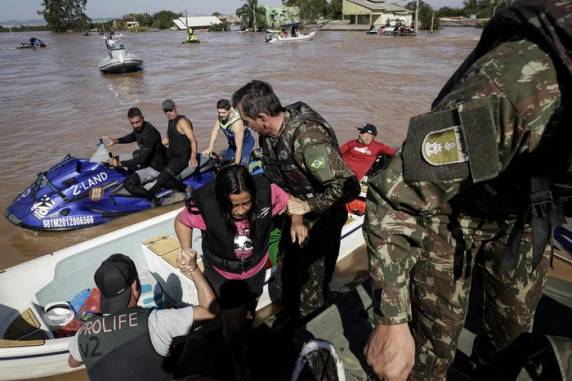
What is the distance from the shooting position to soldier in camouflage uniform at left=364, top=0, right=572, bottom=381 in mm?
1065

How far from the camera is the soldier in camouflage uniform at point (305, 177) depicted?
7.48ft

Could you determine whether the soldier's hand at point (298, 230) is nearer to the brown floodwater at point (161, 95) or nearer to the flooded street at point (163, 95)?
the brown floodwater at point (161, 95)

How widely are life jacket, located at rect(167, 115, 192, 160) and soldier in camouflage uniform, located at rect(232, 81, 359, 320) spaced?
2.93 m

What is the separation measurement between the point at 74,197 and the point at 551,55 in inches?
216

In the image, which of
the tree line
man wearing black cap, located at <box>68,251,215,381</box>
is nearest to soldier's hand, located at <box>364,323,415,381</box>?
man wearing black cap, located at <box>68,251,215,381</box>

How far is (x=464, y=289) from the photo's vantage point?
5.39 ft

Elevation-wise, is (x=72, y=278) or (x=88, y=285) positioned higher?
(x=72, y=278)


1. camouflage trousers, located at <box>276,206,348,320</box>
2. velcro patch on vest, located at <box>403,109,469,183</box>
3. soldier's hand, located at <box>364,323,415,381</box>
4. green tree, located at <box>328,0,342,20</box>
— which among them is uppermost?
green tree, located at <box>328,0,342,20</box>

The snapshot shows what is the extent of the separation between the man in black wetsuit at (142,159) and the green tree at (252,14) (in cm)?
6240

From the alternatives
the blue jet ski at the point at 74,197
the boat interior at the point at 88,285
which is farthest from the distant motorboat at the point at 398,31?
the boat interior at the point at 88,285

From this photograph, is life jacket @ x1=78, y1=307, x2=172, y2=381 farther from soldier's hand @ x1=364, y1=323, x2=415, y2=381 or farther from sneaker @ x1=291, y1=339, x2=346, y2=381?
soldier's hand @ x1=364, y1=323, x2=415, y2=381

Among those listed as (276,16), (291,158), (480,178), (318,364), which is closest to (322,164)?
(291,158)

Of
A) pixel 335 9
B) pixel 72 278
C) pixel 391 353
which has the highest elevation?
pixel 335 9

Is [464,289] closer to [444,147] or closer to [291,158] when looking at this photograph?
[444,147]
